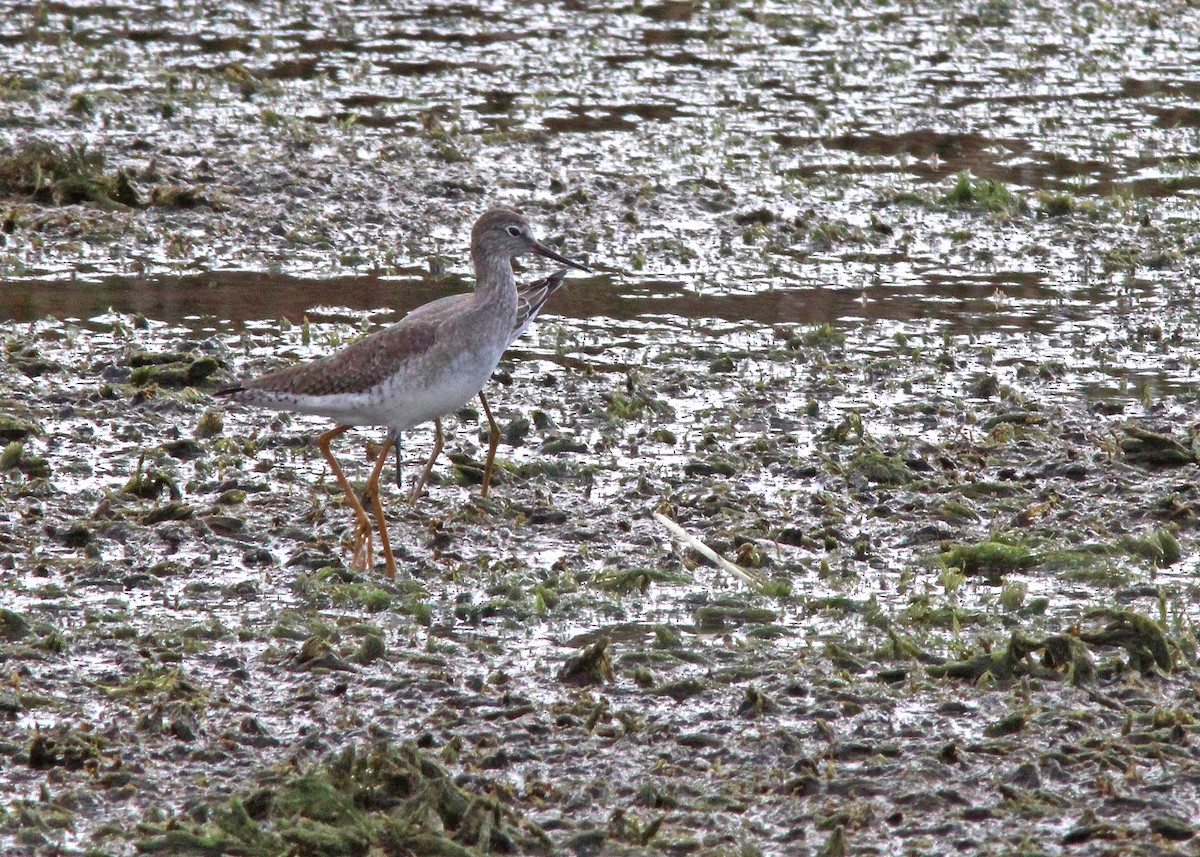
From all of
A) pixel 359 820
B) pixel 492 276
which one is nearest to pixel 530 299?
pixel 492 276

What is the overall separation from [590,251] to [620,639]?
18.9 feet

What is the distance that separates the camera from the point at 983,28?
748 inches

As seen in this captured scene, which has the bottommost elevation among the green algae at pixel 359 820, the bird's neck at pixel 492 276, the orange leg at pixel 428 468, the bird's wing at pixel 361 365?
the green algae at pixel 359 820

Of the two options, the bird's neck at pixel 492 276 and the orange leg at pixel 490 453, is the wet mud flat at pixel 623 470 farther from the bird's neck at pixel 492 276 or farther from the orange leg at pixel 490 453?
the bird's neck at pixel 492 276

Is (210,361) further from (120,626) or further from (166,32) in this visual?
(166,32)

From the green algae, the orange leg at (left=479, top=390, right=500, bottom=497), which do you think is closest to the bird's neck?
the orange leg at (left=479, top=390, right=500, bottom=497)

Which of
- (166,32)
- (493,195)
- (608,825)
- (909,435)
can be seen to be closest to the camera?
(608,825)

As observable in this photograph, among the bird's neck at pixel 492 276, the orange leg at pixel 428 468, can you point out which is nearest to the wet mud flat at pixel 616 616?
the orange leg at pixel 428 468

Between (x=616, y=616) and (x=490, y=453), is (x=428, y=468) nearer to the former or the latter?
(x=490, y=453)

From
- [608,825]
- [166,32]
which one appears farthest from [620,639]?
[166,32]

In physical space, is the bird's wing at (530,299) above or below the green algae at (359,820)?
above

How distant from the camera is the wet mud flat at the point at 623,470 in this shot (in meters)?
5.93

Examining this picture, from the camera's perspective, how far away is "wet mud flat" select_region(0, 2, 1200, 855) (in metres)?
Answer: 5.93

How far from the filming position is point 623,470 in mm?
8875
